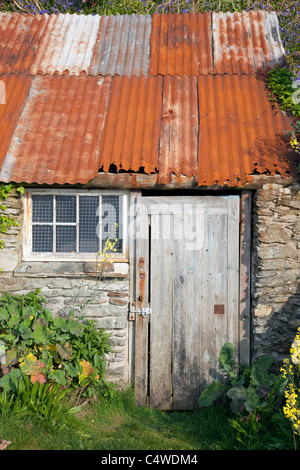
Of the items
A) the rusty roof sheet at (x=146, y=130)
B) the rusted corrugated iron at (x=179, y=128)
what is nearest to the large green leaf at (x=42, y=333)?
the rusty roof sheet at (x=146, y=130)

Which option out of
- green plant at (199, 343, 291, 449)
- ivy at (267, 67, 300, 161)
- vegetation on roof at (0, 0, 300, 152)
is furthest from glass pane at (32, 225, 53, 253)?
vegetation on roof at (0, 0, 300, 152)

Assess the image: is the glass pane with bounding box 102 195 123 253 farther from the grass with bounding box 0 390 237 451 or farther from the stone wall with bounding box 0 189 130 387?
the grass with bounding box 0 390 237 451

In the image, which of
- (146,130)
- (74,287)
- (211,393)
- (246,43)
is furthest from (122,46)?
(211,393)

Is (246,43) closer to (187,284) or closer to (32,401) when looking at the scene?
(187,284)

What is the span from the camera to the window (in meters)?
5.21

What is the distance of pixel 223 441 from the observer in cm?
426

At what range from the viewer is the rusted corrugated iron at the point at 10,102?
210 inches

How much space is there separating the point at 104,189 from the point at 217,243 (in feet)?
4.92

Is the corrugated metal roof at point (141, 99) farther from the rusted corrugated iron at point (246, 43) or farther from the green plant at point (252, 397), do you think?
the green plant at point (252, 397)

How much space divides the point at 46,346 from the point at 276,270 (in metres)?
2.72

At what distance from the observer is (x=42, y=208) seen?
5270 mm

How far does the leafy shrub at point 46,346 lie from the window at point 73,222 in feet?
2.09

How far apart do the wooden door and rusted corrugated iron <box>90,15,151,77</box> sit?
2335 millimetres

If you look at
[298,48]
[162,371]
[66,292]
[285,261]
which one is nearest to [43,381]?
[66,292]
